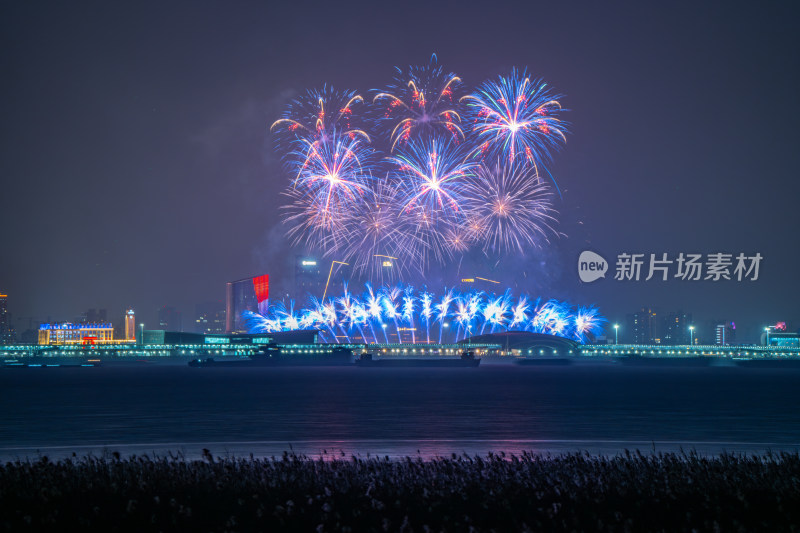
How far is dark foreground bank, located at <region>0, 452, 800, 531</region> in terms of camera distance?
13.2m

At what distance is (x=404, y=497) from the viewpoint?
14.6m

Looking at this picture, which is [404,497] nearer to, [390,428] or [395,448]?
[395,448]

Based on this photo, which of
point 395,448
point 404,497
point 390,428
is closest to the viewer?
point 404,497

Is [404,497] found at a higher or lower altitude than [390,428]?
higher

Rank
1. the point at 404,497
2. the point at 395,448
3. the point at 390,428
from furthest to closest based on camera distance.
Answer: the point at 390,428 → the point at 395,448 → the point at 404,497

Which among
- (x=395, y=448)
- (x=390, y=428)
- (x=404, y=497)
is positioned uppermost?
(x=404, y=497)

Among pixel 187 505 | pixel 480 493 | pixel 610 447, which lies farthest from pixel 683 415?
pixel 187 505

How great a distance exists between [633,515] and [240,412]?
41.9 metres

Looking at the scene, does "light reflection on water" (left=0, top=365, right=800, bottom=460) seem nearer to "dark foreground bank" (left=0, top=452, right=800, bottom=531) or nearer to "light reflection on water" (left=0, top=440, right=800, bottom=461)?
"light reflection on water" (left=0, top=440, right=800, bottom=461)

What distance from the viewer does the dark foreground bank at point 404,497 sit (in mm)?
13180

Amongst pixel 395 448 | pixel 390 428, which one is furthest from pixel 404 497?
pixel 390 428

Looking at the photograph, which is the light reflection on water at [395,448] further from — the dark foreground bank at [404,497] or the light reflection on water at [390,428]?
the dark foreground bank at [404,497]

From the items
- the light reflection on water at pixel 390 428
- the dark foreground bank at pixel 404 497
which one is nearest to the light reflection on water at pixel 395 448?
the light reflection on water at pixel 390 428

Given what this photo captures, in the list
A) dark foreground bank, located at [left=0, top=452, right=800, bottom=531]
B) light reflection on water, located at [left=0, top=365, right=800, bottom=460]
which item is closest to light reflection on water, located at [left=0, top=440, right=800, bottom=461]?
light reflection on water, located at [left=0, top=365, right=800, bottom=460]
